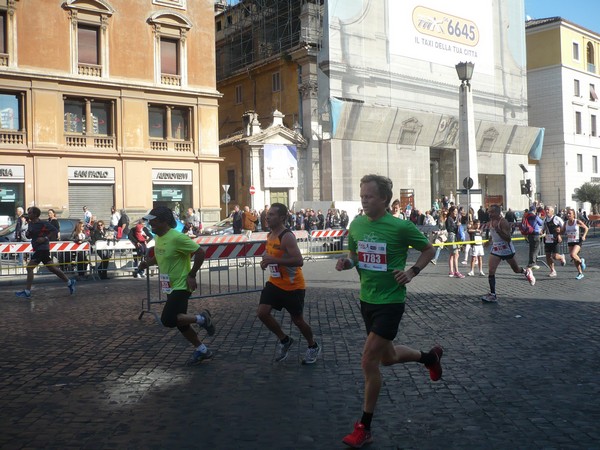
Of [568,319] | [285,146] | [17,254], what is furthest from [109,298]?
[285,146]

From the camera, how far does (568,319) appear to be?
961 cm

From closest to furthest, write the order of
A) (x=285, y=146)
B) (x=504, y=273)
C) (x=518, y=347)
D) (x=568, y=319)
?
(x=518, y=347), (x=568, y=319), (x=504, y=273), (x=285, y=146)

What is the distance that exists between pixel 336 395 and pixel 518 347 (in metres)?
2.86

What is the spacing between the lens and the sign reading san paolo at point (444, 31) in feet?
139

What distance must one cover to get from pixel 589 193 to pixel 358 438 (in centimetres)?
5561

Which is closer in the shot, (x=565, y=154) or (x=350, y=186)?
(x=350, y=186)

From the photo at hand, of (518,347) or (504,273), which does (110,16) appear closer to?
(504,273)

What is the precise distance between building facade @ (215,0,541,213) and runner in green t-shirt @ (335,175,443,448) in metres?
29.8

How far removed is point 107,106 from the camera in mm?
32125

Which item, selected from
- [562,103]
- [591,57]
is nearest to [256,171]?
[562,103]

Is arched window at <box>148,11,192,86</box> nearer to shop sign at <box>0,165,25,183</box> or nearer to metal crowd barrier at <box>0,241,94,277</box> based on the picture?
shop sign at <box>0,165,25,183</box>

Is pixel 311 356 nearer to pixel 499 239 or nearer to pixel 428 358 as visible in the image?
pixel 428 358

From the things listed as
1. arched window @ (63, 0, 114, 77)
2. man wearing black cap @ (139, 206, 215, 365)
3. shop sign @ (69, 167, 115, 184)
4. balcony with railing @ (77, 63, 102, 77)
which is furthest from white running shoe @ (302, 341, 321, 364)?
balcony with railing @ (77, 63, 102, 77)

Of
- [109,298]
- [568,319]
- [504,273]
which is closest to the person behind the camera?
[568,319]
